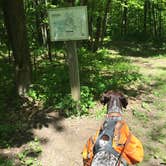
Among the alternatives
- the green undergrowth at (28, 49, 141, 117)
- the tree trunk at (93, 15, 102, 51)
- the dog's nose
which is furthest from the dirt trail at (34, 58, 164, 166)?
the tree trunk at (93, 15, 102, 51)

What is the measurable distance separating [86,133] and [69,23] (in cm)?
238

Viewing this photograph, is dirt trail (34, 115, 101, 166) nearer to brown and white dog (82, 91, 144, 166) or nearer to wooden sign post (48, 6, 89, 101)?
wooden sign post (48, 6, 89, 101)

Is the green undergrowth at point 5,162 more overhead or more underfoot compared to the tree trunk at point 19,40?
more underfoot

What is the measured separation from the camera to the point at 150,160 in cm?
604

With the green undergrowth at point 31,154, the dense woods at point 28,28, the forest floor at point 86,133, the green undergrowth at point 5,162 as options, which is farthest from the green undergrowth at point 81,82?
the green undergrowth at point 5,162

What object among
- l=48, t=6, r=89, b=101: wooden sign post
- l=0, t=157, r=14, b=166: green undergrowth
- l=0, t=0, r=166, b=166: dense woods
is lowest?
l=0, t=157, r=14, b=166: green undergrowth

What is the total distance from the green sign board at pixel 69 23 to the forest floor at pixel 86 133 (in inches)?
70.6

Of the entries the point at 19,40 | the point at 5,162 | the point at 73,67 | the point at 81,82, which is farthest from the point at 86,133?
the point at 19,40

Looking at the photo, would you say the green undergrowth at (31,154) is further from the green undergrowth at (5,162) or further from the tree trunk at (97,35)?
the tree trunk at (97,35)

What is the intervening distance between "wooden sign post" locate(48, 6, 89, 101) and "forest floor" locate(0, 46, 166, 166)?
114 centimetres

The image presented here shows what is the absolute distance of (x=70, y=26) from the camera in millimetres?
7336

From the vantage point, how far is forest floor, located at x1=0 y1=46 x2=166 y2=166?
6195 millimetres

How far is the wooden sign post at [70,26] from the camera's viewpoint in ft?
23.7

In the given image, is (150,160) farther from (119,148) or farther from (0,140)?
(0,140)
